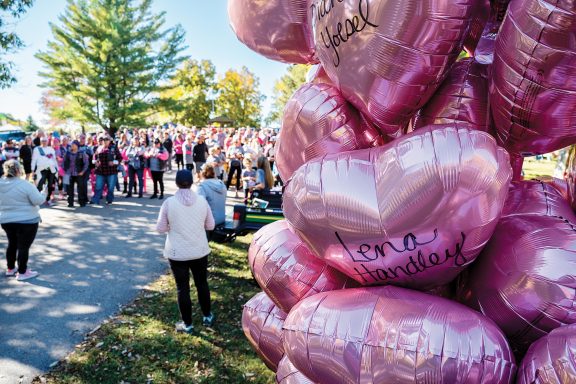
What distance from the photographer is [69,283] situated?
5.38 metres

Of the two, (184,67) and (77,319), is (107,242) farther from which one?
(184,67)

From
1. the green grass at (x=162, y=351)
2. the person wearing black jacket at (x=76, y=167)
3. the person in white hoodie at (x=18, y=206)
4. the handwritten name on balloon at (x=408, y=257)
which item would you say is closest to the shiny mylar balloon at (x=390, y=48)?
the handwritten name on balloon at (x=408, y=257)

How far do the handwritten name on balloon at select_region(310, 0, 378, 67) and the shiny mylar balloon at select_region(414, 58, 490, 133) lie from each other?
409 millimetres

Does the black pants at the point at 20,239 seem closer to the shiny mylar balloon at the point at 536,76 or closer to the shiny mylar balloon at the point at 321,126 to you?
the shiny mylar balloon at the point at 321,126

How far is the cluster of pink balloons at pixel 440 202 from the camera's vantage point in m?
1.24

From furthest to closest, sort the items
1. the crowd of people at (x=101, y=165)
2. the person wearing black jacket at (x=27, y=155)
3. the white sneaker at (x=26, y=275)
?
the person wearing black jacket at (x=27, y=155) < the crowd of people at (x=101, y=165) < the white sneaker at (x=26, y=275)

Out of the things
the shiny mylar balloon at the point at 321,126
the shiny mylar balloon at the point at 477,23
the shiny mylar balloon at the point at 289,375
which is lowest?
the shiny mylar balloon at the point at 289,375

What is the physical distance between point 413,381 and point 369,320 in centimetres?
22

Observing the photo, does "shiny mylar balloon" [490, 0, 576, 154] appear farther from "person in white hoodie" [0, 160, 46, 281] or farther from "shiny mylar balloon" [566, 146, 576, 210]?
"person in white hoodie" [0, 160, 46, 281]

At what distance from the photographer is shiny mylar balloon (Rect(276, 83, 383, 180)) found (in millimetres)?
1679

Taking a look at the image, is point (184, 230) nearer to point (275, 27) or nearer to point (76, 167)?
point (275, 27)

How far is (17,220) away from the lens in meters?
5.07

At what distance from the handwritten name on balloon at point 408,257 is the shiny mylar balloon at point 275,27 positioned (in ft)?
3.51

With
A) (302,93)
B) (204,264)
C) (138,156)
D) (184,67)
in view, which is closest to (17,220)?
(204,264)
